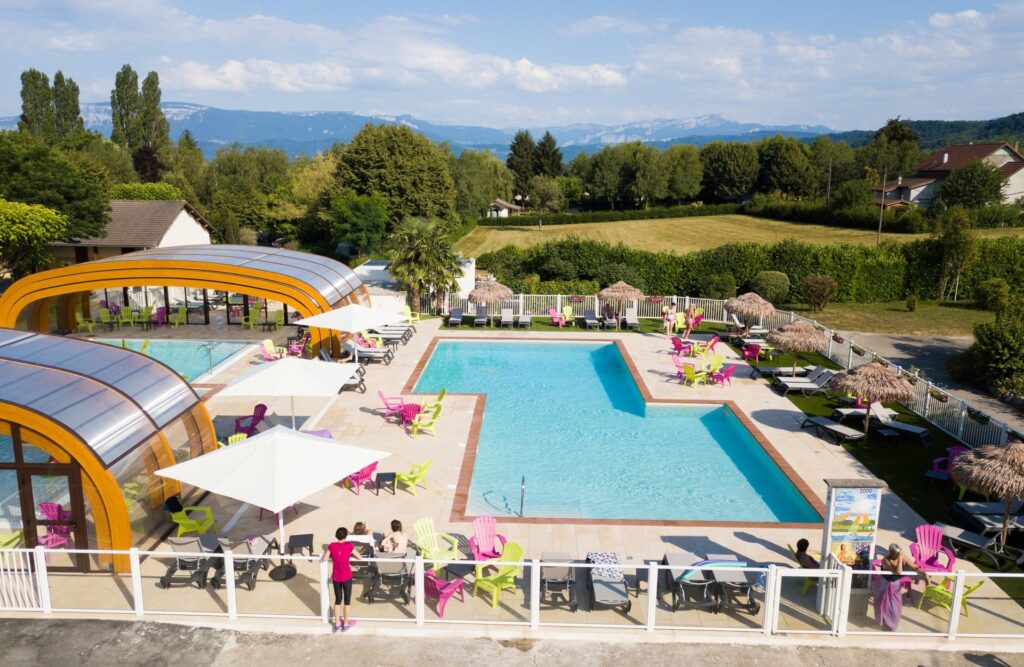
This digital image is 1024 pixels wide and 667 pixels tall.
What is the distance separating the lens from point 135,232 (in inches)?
1534

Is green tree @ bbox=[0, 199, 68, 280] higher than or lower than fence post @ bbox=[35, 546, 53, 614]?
higher

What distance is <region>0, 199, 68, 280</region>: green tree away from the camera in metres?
28.8

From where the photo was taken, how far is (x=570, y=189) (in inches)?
3632

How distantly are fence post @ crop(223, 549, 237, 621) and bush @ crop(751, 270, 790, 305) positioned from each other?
26.3m

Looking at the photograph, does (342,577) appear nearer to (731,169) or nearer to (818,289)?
(818,289)

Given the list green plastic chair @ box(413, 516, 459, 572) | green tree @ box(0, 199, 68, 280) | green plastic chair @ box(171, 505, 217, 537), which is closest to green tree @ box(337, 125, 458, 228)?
green tree @ box(0, 199, 68, 280)

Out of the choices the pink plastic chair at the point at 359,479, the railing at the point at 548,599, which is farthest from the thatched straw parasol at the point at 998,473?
the pink plastic chair at the point at 359,479

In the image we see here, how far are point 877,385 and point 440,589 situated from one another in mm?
10212

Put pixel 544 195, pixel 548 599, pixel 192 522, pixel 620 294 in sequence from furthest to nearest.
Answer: pixel 544 195, pixel 620 294, pixel 192 522, pixel 548 599

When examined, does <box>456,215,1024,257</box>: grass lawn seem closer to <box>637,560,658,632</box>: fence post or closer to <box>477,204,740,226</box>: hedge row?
<box>477,204,740,226</box>: hedge row

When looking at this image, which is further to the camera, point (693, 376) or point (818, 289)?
point (818, 289)

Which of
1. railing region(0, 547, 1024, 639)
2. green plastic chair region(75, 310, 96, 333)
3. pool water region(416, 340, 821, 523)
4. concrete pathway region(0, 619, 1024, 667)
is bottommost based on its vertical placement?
pool water region(416, 340, 821, 523)

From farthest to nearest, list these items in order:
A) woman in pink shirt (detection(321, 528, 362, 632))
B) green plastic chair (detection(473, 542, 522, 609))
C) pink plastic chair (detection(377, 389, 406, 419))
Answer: pink plastic chair (detection(377, 389, 406, 419))
green plastic chair (detection(473, 542, 522, 609))
woman in pink shirt (detection(321, 528, 362, 632))

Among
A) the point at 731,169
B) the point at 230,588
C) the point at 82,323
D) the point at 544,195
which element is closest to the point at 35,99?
the point at 544,195
